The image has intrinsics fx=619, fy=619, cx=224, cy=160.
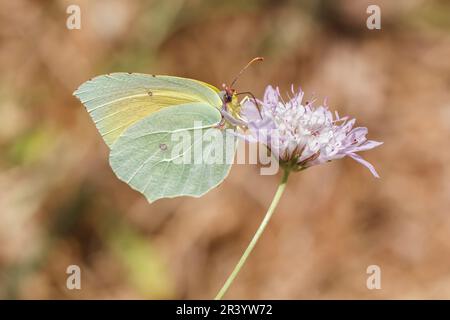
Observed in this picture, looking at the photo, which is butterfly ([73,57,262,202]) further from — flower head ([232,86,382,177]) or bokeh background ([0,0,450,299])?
bokeh background ([0,0,450,299])

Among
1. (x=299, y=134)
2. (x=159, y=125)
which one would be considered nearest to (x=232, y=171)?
(x=159, y=125)

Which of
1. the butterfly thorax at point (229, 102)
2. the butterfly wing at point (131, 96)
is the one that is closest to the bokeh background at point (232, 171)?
the butterfly wing at point (131, 96)

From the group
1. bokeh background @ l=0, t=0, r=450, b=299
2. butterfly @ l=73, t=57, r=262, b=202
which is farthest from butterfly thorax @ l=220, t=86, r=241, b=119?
bokeh background @ l=0, t=0, r=450, b=299

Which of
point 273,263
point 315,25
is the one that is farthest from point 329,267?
point 315,25

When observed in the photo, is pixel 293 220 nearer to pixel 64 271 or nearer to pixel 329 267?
pixel 329 267

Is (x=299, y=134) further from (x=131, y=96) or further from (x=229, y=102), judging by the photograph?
(x=131, y=96)

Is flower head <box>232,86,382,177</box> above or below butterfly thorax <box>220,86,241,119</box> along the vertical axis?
below
